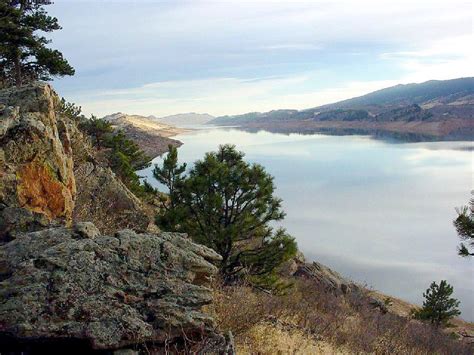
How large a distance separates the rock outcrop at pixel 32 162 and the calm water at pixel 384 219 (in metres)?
22.9

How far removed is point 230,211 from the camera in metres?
15.0

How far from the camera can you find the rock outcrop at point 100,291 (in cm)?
425

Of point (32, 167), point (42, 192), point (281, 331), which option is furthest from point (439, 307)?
point (32, 167)

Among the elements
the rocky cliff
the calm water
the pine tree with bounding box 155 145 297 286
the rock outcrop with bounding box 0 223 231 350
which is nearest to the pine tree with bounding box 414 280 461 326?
the calm water

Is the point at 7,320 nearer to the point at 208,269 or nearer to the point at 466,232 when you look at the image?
the point at 208,269

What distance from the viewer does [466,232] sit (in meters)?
15.8

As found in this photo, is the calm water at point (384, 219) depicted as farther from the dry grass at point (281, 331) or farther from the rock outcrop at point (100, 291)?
the rock outcrop at point (100, 291)

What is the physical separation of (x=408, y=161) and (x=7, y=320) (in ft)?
250

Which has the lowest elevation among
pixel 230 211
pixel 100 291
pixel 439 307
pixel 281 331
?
pixel 439 307

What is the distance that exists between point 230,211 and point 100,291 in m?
10.5

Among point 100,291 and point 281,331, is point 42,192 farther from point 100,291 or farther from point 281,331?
point 281,331

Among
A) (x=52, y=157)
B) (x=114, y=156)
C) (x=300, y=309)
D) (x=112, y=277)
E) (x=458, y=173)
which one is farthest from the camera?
(x=458, y=173)

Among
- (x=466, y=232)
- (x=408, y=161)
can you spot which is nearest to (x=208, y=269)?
(x=466, y=232)

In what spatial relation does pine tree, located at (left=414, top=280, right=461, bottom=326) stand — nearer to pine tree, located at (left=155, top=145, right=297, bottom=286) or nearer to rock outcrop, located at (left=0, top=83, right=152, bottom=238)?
pine tree, located at (left=155, top=145, right=297, bottom=286)
